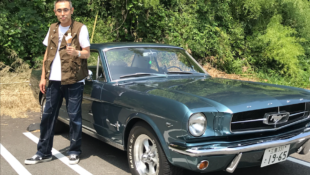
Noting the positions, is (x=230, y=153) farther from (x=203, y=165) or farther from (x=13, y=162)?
(x=13, y=162)

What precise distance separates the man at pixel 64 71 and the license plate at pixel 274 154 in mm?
2249

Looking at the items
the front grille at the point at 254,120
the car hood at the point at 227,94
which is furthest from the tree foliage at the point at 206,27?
the front grille at the point at 254,120

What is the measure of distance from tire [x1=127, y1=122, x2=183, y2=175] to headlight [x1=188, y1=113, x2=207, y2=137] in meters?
0.41

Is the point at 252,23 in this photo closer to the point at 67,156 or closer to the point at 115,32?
the point at 115,32

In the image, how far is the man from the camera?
12.4 ft

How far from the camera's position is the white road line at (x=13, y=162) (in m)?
3.89

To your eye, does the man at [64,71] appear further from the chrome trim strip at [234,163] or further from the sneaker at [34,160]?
the chrome trim strip at [234,163]

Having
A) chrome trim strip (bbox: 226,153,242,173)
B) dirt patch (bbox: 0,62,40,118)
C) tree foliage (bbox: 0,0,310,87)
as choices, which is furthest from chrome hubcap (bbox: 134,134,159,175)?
tree foliage (bbox: 0,0,310,87)

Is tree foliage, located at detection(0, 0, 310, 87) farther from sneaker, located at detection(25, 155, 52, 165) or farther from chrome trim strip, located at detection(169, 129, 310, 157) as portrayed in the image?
chrome trim strip, located at detection(169, 129, 310, 157)

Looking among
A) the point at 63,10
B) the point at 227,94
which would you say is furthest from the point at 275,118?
the point at 63,10

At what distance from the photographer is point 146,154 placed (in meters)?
3.24

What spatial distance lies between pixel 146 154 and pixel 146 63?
1409 mm

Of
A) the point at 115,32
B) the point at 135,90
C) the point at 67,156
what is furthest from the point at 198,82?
the point at 115,32

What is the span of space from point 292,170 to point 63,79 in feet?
9.64
